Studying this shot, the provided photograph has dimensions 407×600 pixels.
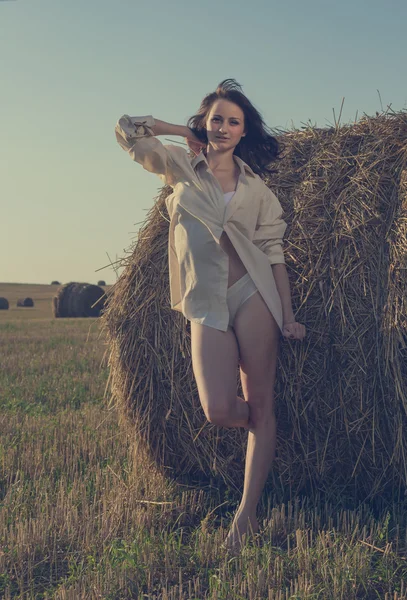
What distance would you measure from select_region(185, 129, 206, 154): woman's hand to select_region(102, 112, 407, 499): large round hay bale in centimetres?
58

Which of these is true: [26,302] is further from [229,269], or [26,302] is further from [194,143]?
[229,269]

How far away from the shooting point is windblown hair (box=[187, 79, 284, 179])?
4160 millimetres

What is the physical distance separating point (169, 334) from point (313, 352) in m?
0.91

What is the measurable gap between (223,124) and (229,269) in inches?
30.9

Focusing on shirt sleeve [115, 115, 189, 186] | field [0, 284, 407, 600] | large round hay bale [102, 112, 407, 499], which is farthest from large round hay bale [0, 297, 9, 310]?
shirt sleeve [115, 115, 189, 186]

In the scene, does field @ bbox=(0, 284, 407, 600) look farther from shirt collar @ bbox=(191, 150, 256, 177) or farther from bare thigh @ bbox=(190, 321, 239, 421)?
shirt collar @ bbox=(191, 150, 256, 177)

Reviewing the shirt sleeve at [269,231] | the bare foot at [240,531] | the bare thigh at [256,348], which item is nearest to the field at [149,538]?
the bare foot at [240,531]

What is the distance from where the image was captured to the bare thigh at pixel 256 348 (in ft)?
12.7

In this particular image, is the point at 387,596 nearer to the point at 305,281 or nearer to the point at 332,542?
the point at 332,542

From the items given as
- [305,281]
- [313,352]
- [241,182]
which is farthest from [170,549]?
[241,182]

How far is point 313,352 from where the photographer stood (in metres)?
4.21

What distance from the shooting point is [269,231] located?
412cm

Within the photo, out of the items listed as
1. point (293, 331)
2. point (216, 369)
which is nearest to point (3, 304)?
point (293, 331)

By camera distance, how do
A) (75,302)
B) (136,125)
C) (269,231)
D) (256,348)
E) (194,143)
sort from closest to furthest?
(256,348)
(136,125)
(269,231)
(194,143)
(75,302)
